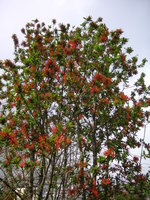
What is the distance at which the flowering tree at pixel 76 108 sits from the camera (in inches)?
208

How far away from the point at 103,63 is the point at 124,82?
164 centimetres

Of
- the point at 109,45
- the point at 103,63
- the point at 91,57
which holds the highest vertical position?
the point at 109,45

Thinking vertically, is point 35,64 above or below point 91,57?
below

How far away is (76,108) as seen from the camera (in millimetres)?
5641

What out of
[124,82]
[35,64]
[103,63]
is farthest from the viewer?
[124,82]

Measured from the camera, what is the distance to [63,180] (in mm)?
4812

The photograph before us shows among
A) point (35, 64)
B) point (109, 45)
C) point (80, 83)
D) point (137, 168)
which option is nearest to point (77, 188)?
point (137, 168)

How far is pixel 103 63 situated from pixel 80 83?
0.98m

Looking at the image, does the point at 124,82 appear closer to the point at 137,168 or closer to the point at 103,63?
the point at 103,63

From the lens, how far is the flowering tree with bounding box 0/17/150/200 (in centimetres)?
528

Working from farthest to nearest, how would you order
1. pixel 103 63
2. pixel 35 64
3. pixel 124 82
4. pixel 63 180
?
pixel 124 82 < pixel 103 63 < pixel 35 64 < pixel 63 180

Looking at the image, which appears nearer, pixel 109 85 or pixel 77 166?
pixel 77 166

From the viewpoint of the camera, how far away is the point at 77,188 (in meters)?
5.69

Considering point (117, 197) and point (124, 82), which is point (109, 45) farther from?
point (117, 197)
